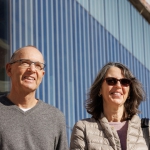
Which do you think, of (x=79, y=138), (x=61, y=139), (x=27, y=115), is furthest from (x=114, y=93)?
(x=27, y=115)

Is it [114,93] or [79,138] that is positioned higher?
[114,93]

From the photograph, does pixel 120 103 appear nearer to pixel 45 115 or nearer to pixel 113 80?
pixel 113 80

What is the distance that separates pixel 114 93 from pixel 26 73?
83 cm

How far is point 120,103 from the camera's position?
Result: 412 cm

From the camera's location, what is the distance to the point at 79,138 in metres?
4.04

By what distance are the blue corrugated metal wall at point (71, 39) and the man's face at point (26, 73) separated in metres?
3.47

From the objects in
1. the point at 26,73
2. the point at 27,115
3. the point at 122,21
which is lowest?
the point at 27,115

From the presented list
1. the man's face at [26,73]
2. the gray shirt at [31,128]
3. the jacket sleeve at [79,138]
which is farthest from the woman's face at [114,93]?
the man's face at [26,73]

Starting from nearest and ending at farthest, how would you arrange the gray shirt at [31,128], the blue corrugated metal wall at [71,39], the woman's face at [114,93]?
the gray shirt at [31,128] < the woman's face at [114,93] < the blue corrugated metal wall at [71,39]

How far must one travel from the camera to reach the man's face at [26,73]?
3.68m

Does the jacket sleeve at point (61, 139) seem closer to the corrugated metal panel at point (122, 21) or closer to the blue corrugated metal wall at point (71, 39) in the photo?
the blue corrugated metal wall at point (71, 39)

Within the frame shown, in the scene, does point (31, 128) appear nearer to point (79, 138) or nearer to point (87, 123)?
point (79, 138)

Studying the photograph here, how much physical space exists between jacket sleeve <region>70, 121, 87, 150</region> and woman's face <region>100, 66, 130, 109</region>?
0.29 meters

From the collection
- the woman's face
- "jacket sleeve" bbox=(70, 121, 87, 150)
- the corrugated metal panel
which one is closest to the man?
"jacket sleeve" bbox=(70, 121, 87, 150)
